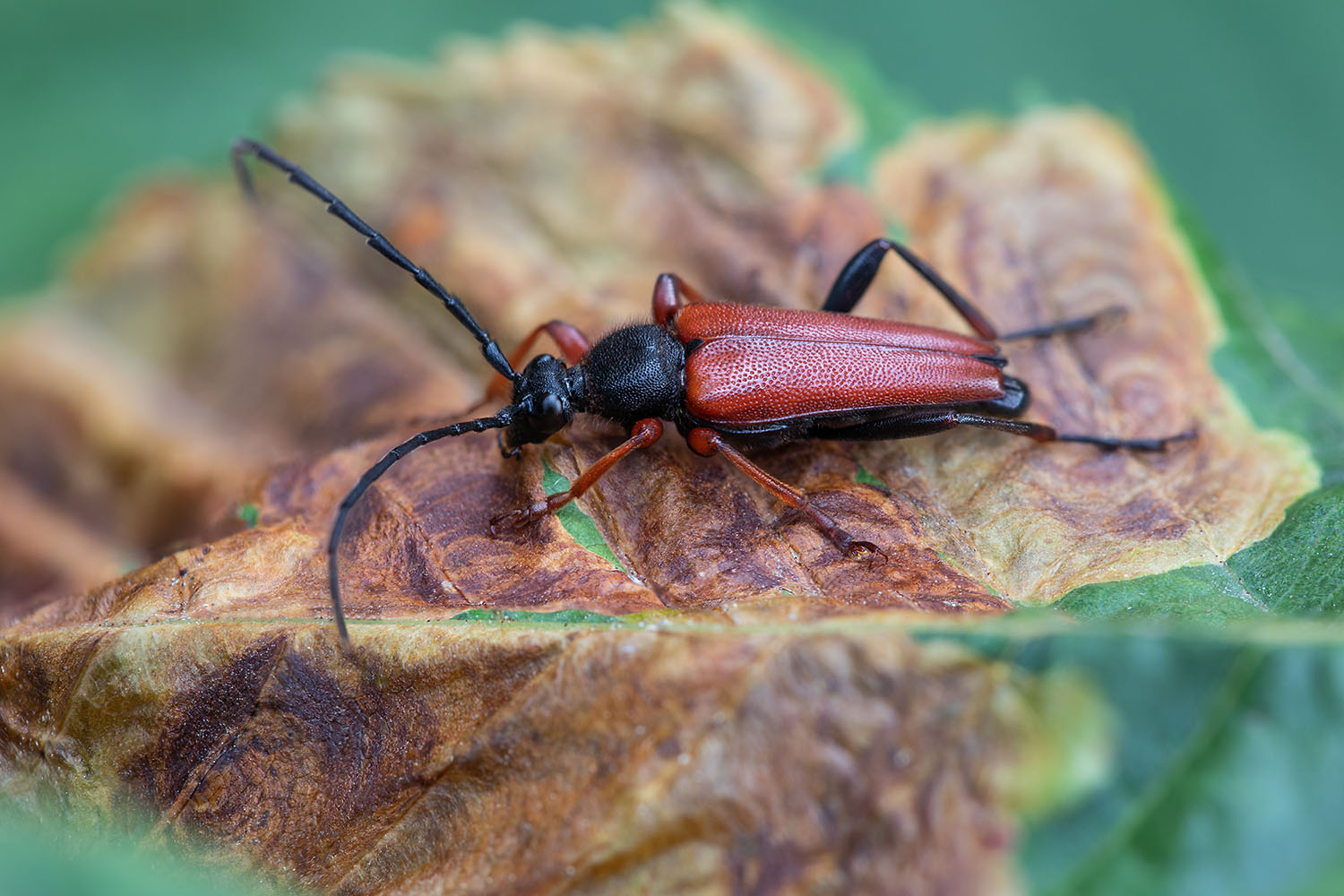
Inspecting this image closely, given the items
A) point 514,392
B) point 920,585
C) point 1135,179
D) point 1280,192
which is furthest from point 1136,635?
point 1280,192

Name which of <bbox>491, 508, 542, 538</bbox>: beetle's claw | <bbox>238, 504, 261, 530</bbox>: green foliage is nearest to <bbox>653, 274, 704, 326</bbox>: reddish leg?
<bbox>491, 508, 542, 538</bbox>: beetle's claw

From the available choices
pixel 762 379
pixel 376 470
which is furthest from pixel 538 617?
pixel 762 379

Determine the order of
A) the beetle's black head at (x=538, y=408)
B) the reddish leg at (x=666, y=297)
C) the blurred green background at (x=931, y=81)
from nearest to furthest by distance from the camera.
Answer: the beetle's black head at (x=538, y=408), the reddish leg at (x=666, y=297), the blurred green background at (x=931, y=81)

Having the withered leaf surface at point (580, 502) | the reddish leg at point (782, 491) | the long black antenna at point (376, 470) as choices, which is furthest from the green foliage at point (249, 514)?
the reddish leg at point (782, 491)

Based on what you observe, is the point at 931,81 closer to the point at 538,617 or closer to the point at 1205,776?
the point at 538,617

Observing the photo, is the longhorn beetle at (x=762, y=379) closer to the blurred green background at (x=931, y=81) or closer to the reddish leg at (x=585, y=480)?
the reddish leg at (x=585, y=480)

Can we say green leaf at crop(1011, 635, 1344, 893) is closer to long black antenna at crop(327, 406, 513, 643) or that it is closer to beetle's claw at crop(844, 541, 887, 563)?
beetle's claw at crop(844, 541, 887, 563)

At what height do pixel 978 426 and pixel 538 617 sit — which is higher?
pixel 978 426
